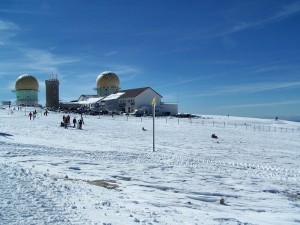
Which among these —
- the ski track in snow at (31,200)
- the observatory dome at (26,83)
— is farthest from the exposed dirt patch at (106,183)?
the observatory dome at (26,83)

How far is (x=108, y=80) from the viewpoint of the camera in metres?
90.2

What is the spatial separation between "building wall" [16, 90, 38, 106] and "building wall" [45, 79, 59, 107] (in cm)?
398

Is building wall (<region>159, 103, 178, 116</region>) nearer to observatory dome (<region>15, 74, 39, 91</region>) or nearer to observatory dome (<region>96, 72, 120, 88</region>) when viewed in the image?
observatory dome (<region>96, 72, 120, 88</region>)

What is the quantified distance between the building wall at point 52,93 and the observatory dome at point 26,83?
3805 millimetres

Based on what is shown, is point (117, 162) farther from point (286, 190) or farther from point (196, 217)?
point (196, 217)

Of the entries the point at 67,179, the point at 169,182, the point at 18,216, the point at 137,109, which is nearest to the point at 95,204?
the point at 18,216

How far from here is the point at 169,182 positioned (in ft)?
40.1

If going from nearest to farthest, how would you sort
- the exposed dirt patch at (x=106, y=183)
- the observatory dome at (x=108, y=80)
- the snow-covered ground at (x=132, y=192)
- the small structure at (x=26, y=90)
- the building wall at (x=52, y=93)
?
the snow-covered ground at (x=132, y=192), the exposed dirt patch at (x=106, y=183), the small structure at (x=26, y=90), the observatory dome at (x=108, y=80), the building wall at (x=52, y=93)

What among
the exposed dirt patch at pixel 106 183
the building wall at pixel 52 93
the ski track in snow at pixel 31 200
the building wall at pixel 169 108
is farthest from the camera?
the building wall at pixel 52 93

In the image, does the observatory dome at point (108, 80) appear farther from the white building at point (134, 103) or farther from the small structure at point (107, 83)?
the white building at point (134, 103)

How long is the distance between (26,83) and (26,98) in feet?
13.0

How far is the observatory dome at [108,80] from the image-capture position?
3553 inches

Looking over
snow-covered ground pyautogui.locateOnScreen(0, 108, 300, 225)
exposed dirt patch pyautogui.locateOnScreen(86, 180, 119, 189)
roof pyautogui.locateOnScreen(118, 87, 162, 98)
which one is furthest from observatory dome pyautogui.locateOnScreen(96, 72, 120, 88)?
exposed dirt patch pyautogui.locateOnScreen(86, 180, 119, 189)

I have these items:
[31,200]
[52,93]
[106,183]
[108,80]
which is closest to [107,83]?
[108,80]
